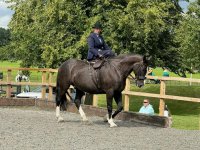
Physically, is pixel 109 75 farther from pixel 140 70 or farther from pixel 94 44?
pixel 94 44

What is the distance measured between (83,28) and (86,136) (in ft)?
46.9

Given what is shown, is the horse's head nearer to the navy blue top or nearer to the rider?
the rider

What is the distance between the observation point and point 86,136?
10.1 metres

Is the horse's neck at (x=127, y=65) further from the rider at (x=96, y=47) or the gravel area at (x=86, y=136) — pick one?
the gravel area at (x=86, y=136)

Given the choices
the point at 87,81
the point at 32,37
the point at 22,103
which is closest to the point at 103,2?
the point at 32,37

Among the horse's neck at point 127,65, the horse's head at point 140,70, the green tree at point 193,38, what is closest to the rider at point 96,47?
the horse's neck at point 127,65

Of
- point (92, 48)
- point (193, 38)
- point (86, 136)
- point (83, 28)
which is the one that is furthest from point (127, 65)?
point (193, 38)

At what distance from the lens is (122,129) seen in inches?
452

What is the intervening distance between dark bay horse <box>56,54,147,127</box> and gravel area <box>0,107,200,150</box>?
0.64 meters

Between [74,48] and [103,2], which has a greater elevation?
[103,2]

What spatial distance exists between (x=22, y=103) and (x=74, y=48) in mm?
6293

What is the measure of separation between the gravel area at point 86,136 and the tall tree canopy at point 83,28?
416 inches

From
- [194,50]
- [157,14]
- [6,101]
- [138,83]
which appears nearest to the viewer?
[138,83]

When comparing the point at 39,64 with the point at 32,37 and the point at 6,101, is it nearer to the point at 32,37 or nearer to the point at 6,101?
the point at 32,37
